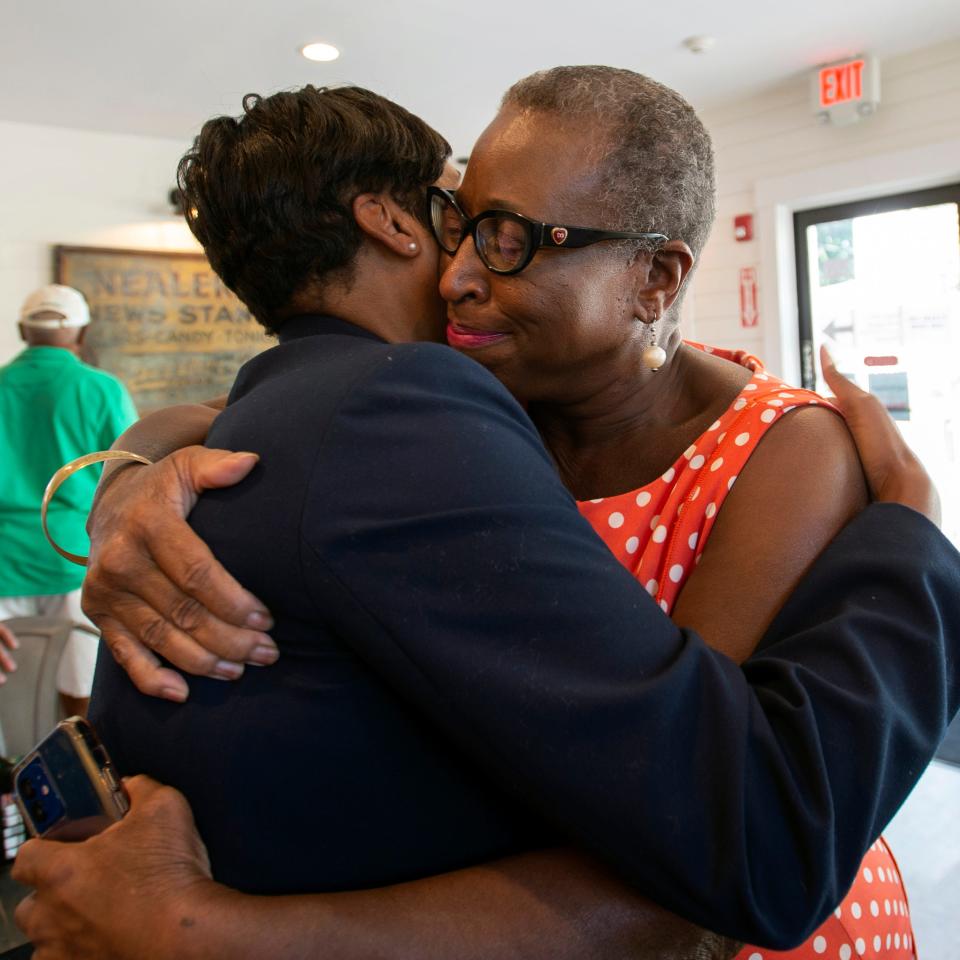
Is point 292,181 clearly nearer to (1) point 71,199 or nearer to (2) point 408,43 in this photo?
(2) point 408,43

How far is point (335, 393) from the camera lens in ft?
2.66

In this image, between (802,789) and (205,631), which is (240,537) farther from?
(802,789)

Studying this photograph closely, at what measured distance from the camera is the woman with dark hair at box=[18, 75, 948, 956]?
1.04 m

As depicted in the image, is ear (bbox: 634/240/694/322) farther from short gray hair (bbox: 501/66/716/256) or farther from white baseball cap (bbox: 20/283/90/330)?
white baseball cap (bbox: 20/283/90/330)

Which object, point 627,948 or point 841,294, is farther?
point 841,294

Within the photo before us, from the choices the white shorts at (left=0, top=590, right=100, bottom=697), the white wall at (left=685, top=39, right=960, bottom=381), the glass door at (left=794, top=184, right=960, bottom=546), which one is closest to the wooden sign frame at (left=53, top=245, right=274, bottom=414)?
the white shorts at (left=0, top=590, right=100, bottom=697)

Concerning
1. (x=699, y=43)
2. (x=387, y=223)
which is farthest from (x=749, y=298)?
(x=387, y=223)

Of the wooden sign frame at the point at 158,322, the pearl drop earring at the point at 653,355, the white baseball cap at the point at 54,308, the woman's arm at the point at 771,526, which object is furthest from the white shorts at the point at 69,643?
the wooden sign frame at the point at 158,322

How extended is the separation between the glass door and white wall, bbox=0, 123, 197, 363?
4.54 m

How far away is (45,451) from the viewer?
12.9 feet

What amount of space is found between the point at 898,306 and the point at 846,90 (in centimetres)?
140

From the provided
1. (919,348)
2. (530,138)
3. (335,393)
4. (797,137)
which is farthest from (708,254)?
(335,393)

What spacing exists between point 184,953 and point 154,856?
0.09 meters

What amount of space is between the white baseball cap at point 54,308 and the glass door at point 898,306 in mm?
4355
